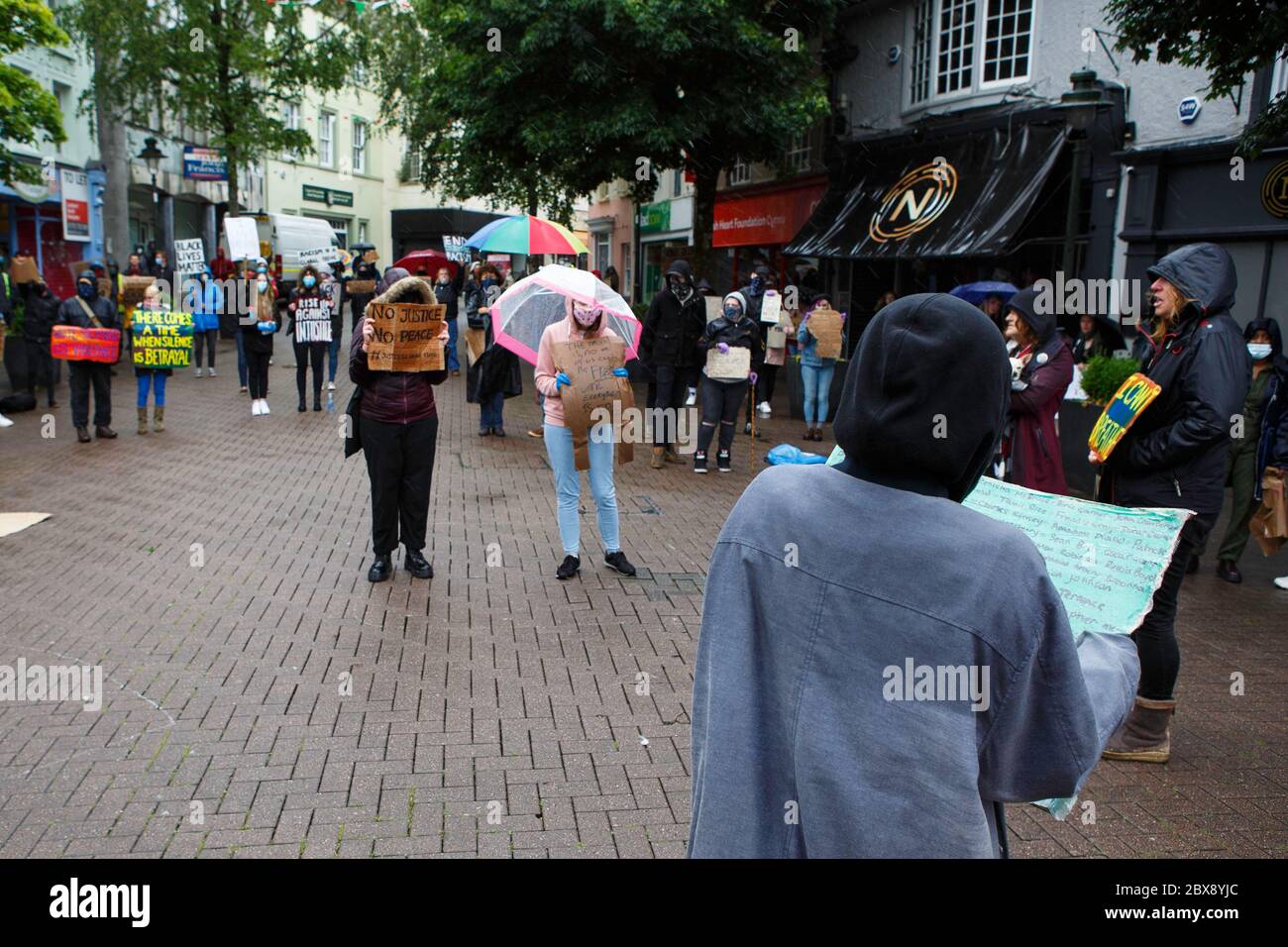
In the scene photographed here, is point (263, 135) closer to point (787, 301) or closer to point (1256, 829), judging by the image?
point (787, 301)

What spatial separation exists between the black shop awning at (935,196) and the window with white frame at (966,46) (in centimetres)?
87

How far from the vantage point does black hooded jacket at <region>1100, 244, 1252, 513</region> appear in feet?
14.8

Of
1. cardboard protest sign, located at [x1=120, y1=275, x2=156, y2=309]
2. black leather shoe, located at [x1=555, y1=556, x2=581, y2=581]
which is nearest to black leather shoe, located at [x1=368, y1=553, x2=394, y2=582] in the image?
black leather shoe, located at [x1=555, y1=556, x2=581, y2=581]

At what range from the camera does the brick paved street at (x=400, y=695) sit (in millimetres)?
3996

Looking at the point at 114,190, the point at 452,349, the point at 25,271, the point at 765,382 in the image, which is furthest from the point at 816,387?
the point at 114,190

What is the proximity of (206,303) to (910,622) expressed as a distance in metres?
18.3

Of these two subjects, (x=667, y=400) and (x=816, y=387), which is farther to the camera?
(x=816, y=387)

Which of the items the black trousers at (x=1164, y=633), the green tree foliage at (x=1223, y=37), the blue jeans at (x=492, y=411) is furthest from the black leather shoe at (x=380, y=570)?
the green tree foliage at (x=1223, y=37)

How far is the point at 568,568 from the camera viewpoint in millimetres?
7262

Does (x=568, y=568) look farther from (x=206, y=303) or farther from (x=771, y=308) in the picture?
(x=206, y=303)

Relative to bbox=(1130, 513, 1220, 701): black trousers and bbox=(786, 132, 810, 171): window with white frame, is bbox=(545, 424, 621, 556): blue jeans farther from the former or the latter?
bbox=(786, 132, 810, 171): window with white frame

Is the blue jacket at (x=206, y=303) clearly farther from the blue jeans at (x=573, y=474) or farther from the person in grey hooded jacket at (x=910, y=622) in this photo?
the person in grey hooded jacket at (x=910, y=622)

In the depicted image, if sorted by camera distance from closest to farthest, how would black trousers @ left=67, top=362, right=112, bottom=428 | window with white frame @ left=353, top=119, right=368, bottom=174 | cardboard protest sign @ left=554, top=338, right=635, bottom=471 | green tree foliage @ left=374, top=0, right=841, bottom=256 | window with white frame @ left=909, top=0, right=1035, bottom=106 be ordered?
cardboard protest sign @ left=554, top=338, right=635, bottom=471 < black trousers @ left=67, top=362, right=112, bottom=428 < window with white frame @ left=909, top=0, right=1035, bottom=106 < green tree foliage @ left=374, top=0, right=841, bottom=256 < window with white frame @ left=353, top=119, right=368, bottom=174

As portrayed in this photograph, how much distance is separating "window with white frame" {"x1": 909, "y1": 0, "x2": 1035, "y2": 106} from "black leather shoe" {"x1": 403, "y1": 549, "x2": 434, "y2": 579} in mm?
12955
